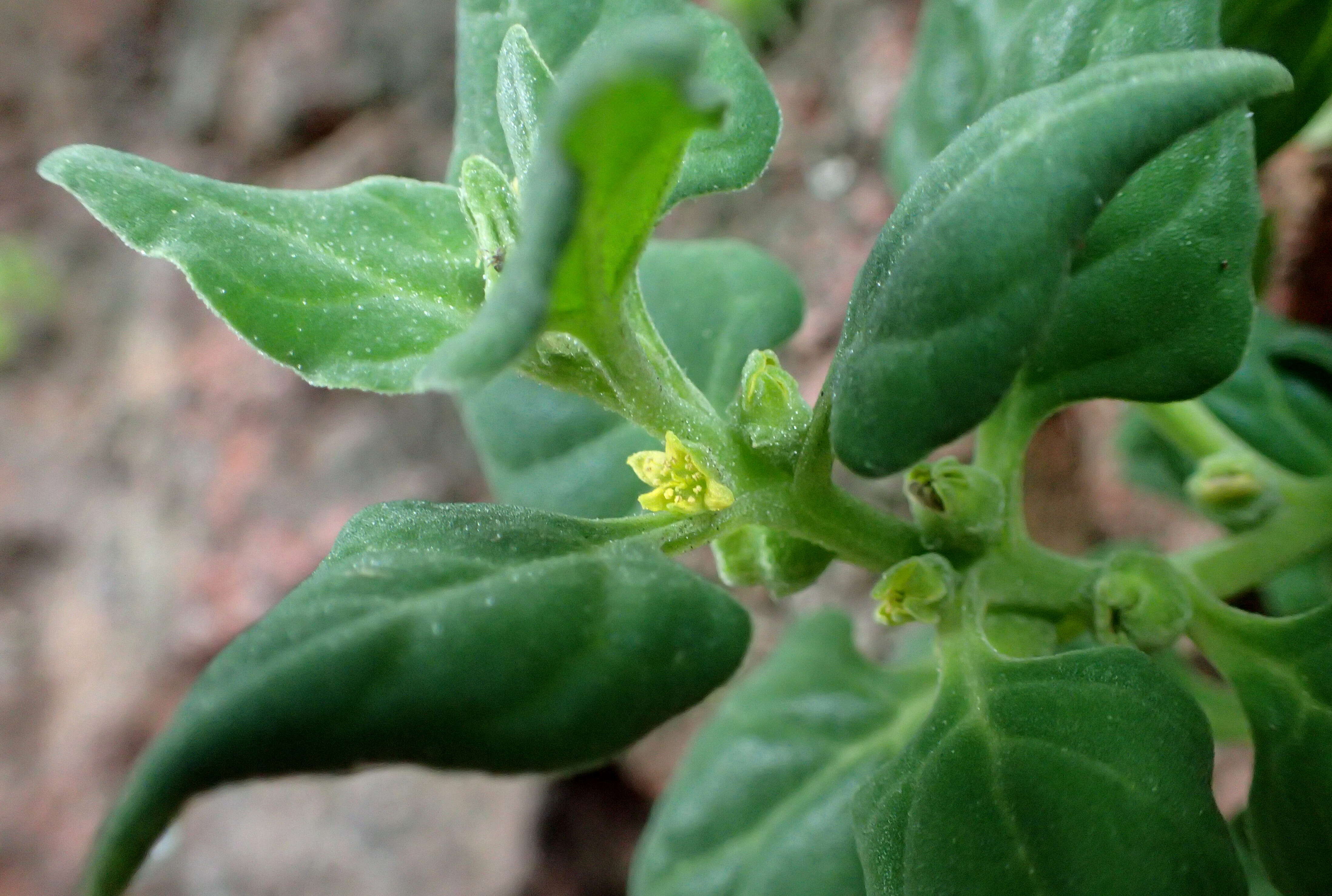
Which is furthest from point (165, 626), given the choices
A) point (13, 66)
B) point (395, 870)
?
point (13, 66)

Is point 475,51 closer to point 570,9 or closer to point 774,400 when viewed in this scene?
point 570,9

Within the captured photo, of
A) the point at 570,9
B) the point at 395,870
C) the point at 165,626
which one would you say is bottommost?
the point at 395,870

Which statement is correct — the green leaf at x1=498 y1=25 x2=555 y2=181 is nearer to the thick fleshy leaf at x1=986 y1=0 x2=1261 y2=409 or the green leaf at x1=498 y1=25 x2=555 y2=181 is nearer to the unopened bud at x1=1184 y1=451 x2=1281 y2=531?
the thick fleshy leaf at x1=986 y1=0 x2=1261 y2=409

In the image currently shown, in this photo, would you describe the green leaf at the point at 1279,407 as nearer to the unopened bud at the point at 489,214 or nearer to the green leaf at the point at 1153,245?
the green leaf at the point at 1153,245

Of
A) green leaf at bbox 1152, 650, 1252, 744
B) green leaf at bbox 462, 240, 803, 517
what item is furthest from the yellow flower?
green leaf at bbox 1152, 650, 1252, 744

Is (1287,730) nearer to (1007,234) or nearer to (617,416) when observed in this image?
(1007,234)

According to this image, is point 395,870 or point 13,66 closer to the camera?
point 395,870
